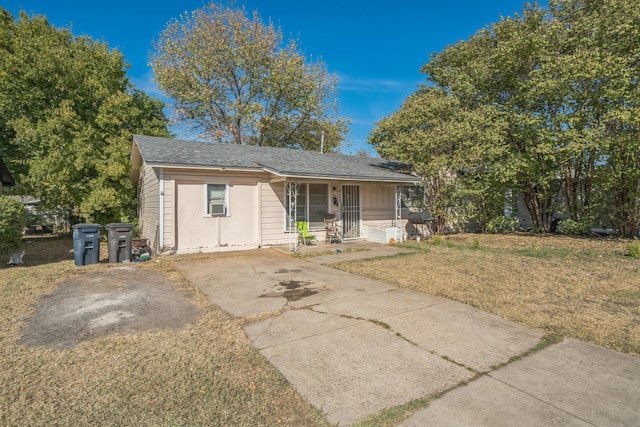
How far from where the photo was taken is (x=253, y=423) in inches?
90.6

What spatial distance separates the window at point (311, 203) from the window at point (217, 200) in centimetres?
207

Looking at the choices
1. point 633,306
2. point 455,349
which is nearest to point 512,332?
point 455,349

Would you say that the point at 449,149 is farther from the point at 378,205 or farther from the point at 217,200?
the point at 217,200

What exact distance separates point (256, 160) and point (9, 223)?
7.13 meters

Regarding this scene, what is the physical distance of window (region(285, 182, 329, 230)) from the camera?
11383 mm

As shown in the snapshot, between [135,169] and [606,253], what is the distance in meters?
16.7

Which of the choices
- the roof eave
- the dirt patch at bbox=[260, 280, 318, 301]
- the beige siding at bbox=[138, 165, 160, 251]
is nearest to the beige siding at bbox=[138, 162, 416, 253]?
the beige siding at bbox=[138, 165, 160, 251]

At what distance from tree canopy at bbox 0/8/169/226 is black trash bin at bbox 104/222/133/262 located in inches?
224

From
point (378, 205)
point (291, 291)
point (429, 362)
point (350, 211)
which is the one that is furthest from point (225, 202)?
point (429, 362)

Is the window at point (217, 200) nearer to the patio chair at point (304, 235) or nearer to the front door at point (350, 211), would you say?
the patio chair at point (304, 235)

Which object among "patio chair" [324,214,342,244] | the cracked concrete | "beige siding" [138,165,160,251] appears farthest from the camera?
"patio chair" [324,214,342,244]

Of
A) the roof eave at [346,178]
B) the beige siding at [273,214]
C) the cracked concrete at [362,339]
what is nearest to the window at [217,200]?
the beige siding at [273,214]

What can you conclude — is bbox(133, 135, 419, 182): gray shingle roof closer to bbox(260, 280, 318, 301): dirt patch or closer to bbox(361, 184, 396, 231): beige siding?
bbox(361, 184, 396, 231): beige siding

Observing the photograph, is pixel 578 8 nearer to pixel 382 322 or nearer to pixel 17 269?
pixel 382 322
